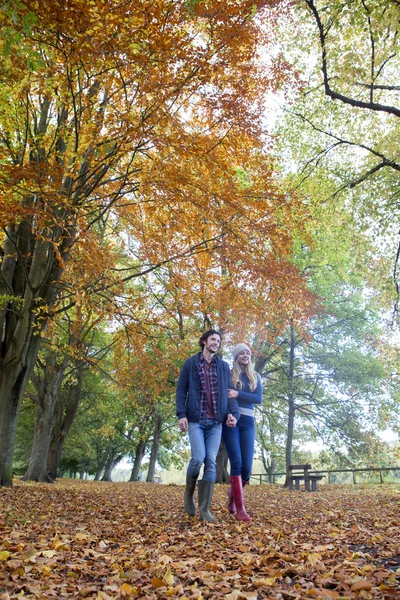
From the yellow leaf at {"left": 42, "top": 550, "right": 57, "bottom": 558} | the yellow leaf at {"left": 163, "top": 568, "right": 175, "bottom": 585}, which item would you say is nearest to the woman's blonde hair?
the yellow leaf at {"left": 42, "top": 550, "right": 57, "bottom": 558}

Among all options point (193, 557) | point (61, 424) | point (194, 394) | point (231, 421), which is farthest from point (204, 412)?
point (61, 424)

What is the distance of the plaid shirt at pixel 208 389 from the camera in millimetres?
5145

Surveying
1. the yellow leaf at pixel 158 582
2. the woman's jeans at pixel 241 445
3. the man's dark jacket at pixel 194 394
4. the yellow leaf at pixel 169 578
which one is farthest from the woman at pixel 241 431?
the yellow leaf at pixel 158 582

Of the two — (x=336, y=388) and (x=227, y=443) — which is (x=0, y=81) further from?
(x=336, y=388)

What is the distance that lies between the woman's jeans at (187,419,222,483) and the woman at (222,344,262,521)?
0.31 meters

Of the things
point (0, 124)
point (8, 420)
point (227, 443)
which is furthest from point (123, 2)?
point (8, 420)

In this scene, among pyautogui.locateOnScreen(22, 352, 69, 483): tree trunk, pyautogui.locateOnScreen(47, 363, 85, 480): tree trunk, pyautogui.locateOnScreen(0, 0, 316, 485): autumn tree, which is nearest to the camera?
pyautogui.locateOnScreen(0, 0, 316, 485): autumn tree

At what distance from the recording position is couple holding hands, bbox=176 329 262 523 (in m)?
5.06

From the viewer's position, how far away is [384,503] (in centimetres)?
795

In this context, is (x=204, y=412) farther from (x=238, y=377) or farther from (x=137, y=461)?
(x=137, y=461)

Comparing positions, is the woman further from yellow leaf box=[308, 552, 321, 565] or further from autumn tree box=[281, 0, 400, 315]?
autumn tree box=[281, 0, 400, 315]

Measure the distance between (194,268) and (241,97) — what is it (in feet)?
14.1

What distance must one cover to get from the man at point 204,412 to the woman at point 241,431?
9.3 inches

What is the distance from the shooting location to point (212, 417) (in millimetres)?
5145
